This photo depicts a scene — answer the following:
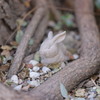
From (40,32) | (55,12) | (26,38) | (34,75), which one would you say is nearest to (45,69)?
(34,75)

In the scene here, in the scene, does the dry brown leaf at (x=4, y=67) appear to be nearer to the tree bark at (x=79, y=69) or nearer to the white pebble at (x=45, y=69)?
the white pebble at (x=45, y=69)

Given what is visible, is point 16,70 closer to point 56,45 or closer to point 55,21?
point 56,45

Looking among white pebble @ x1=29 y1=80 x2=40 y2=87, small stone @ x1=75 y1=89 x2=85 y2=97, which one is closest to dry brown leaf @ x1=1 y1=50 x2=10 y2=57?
white pebble @ x1=29 y1=80 x2=40 y2=87

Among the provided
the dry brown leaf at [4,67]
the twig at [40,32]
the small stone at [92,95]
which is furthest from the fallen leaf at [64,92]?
the twig at [40,32]

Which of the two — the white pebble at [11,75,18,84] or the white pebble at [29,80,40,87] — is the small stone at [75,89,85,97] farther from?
the white pebble at [11,75,18,84]

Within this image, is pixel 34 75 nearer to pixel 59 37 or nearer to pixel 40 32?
pixel 59 37
